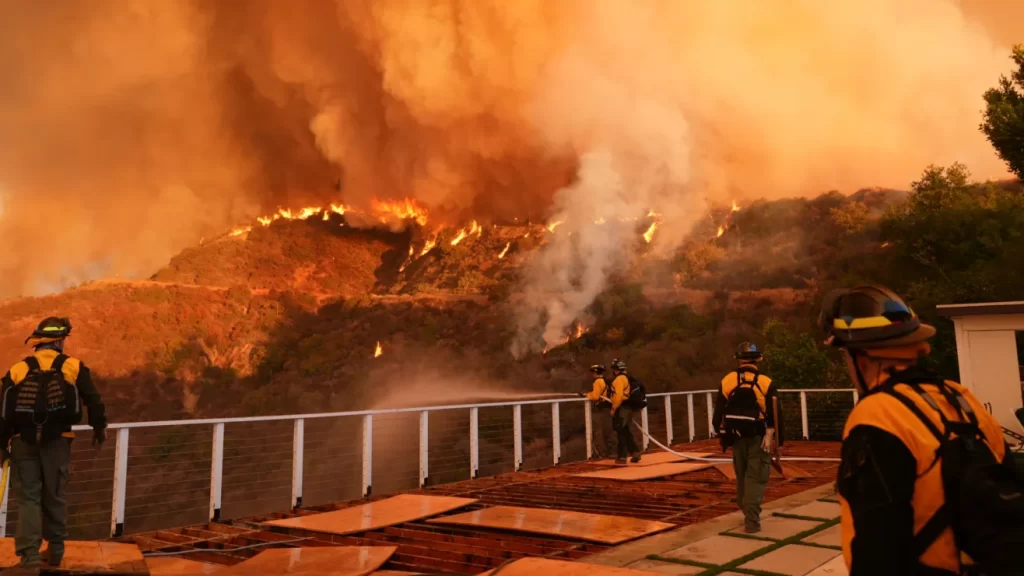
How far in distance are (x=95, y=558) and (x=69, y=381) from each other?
133cm

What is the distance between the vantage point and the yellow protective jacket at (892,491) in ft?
4.82

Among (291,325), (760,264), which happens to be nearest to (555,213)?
(760,264)

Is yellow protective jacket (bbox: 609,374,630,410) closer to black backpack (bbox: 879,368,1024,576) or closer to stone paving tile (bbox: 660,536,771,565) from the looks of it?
stone paving tile (bbox: 660,536,771,565)

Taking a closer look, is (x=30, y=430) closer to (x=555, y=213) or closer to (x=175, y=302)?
(x=555, y=213)

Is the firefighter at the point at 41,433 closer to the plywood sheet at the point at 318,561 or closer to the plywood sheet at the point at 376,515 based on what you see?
the plywood sheet at the point at 318,561

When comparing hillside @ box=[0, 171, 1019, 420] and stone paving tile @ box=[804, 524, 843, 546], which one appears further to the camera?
hillside @ box=[0, 171, 1019, 420]

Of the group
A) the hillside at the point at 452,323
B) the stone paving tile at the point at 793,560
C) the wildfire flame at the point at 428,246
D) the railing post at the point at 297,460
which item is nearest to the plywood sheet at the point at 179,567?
the railing post at the point at 297,460

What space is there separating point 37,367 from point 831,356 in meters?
28.3

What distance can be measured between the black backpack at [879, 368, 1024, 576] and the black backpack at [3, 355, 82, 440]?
4932 millimetres

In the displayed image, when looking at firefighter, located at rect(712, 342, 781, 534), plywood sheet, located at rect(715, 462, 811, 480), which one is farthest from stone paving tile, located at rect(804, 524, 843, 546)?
plywood sheet, located at rect(715, 462, 811, 480)

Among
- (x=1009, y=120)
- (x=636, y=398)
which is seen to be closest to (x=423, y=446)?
(x=636, y=398)

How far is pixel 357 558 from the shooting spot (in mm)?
4801

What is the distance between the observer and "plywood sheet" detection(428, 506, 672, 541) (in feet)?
18.5

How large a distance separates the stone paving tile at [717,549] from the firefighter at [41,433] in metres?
4.35
